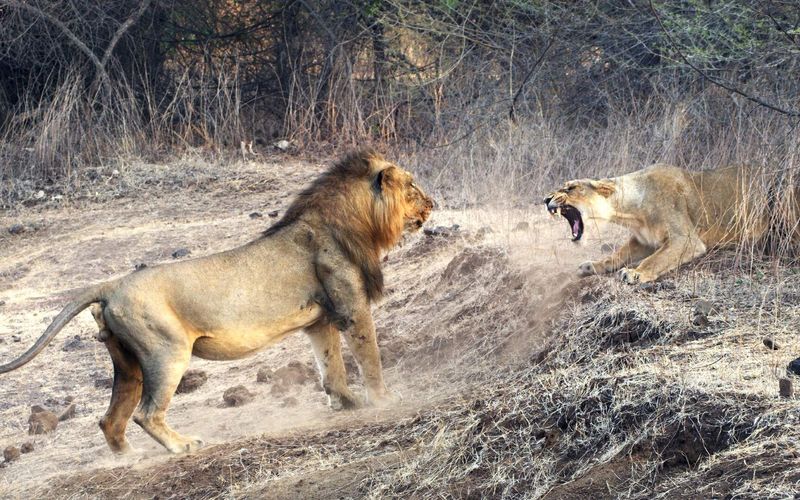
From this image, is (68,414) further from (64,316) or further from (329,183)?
(329,183)

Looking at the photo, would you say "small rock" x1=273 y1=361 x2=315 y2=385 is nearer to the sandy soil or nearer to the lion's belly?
the sandy soil

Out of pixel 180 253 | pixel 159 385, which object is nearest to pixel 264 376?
pixel 159 385

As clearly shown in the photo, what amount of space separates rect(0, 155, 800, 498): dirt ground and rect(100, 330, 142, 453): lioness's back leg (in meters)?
0.12

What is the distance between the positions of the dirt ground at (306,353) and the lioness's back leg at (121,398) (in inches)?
4.7

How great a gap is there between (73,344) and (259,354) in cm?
163

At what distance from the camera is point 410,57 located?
1410cm

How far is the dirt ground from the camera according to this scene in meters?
5.36

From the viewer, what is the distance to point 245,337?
6043 millimetres

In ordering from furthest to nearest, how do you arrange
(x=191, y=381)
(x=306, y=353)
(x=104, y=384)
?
(x=306, y=353) → (x=104, y=384) → (x=191, y=381)

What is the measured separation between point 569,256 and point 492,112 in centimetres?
439

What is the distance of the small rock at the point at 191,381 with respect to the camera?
7414 mm

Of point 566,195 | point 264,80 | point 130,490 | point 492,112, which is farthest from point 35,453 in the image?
point 264,80

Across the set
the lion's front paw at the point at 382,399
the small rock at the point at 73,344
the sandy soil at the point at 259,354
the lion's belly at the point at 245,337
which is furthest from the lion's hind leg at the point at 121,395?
the small rock at the point at 73,344

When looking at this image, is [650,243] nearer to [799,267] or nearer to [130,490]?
[799,267]
